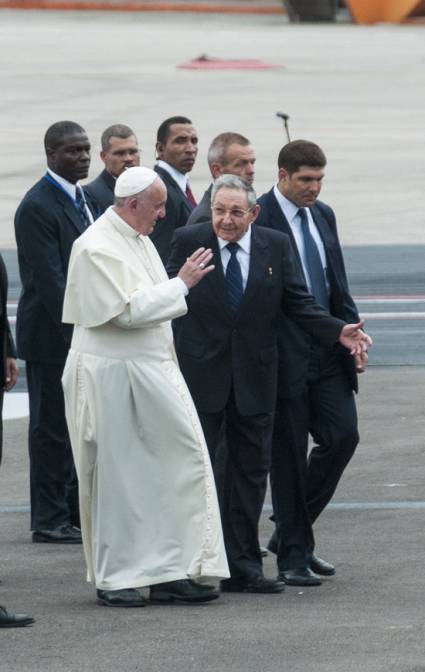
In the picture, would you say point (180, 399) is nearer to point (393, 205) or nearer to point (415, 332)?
point (415, 332)

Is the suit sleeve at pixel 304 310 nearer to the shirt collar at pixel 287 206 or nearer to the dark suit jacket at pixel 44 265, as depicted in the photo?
the shirt collar at pixel 287 206

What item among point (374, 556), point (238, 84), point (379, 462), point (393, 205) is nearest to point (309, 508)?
point (374, 556)

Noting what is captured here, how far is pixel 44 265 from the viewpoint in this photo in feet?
29.7

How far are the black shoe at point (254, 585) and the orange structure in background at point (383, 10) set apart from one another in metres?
44.7

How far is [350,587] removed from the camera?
319 inches

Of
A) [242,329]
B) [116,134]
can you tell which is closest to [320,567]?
[242,329]

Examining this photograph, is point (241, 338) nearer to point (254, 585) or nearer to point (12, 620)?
point (254, 585)

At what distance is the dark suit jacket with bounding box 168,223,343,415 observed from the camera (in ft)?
26.3

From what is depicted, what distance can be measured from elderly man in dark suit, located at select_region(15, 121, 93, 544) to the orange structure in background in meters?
43.3

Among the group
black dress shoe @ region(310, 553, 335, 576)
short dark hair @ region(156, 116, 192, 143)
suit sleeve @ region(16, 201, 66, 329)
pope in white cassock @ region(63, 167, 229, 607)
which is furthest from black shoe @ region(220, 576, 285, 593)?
short dark hair @ region(156, 116, 192, 143)

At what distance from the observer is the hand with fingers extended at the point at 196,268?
7605 mm

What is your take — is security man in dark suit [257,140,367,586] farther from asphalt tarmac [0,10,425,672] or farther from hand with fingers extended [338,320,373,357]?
asphalt tarmac [0,10,425,672]

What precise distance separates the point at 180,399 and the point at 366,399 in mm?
5172

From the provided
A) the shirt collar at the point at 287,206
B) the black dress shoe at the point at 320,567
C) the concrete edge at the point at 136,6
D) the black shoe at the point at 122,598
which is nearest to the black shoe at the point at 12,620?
the black shoe at the point at 122,598
